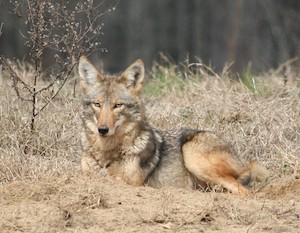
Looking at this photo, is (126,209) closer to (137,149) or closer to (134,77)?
(137,149)

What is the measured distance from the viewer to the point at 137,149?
9.22 m

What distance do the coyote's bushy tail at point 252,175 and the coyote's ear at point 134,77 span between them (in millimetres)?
1321

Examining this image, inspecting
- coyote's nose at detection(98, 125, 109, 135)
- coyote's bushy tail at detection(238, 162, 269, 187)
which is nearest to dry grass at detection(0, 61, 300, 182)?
coyote's bushy tail at detection(238, 162, 269, 187)

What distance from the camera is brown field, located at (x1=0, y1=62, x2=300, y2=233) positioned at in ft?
24.7

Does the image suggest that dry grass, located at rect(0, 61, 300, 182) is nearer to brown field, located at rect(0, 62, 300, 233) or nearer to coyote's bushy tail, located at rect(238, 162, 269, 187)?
brown field, located at rect(0, 62, 300, 233)

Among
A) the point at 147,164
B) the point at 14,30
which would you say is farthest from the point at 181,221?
the point at 14,30

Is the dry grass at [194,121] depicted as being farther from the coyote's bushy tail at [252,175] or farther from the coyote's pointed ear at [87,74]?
the coyote's pointed ear at [87,74]

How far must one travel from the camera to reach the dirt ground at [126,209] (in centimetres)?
743

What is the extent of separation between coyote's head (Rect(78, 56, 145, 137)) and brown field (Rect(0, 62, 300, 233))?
56 centimetres

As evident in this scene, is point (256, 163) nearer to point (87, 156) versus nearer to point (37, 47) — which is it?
point (87, 156)

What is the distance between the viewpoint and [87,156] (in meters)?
9.29

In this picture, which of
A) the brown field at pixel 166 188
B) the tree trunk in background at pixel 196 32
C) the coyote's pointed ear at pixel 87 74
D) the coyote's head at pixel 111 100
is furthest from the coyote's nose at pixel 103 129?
the tree trunk in background at pixel 196 32

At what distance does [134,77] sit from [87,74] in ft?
1.55

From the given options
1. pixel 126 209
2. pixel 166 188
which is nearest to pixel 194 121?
pixel 166 188
